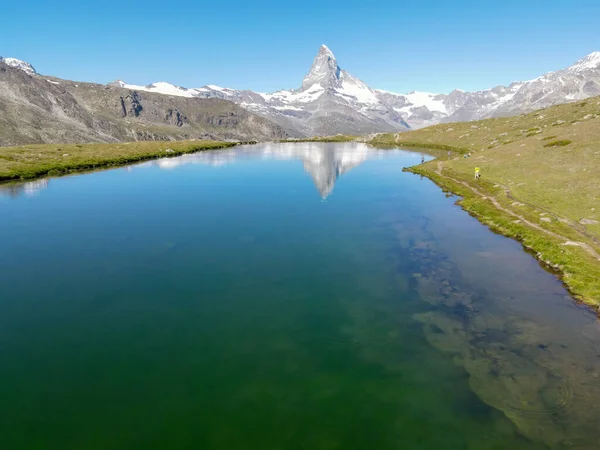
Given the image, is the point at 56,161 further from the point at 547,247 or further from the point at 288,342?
the point at 547,247

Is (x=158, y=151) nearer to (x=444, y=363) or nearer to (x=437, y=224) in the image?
(x=437, y=224)

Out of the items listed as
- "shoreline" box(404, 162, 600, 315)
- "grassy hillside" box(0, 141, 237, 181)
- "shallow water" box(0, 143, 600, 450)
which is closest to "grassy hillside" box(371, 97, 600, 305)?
"shoreline" box(404, 162, 600, 315)

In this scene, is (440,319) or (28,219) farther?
(28,219)

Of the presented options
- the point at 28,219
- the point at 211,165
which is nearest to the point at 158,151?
the point at 211,165

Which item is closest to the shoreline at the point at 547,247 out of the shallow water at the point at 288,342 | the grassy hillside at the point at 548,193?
the grassy hillside at the point at 548,193

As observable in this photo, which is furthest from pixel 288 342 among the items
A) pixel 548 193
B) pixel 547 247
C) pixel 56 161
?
pixel 56 161

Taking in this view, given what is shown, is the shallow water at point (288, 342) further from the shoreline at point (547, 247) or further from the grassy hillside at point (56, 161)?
the grassy hillside at point (56, 161)

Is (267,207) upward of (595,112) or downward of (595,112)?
downward
